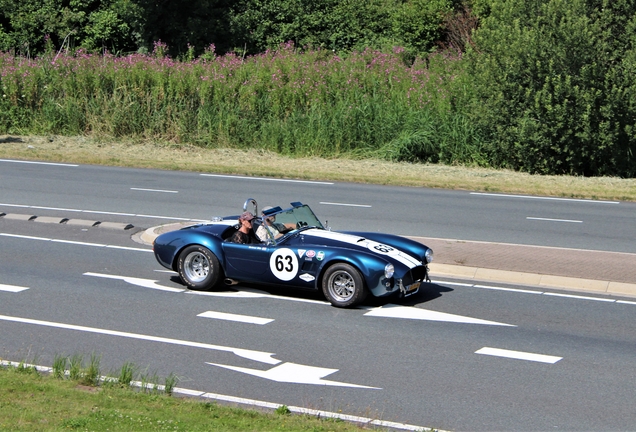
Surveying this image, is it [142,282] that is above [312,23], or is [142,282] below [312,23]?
below

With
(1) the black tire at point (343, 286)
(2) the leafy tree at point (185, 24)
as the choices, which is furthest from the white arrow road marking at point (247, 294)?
(2) the leafy tree at point (185, 24)

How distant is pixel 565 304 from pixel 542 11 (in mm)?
17881

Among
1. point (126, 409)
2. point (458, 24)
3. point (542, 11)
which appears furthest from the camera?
point (458, 24)

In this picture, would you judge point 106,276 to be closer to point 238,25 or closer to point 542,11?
point 542,11

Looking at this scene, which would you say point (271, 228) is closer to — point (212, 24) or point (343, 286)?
point (343, 286)

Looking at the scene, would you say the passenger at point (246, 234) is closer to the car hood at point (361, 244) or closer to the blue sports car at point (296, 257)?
the blue sports car at point (296, 257)

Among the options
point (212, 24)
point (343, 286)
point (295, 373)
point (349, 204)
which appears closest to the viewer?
point (295, 373)

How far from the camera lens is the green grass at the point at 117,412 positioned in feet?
21.3

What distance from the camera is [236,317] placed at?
1066 cm

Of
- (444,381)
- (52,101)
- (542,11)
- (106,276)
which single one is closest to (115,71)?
(52,101)

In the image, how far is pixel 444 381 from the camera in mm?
8312

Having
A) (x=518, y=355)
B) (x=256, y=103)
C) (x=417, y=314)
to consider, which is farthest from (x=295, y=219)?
(x=256, y=103)

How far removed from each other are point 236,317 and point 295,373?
2.24m

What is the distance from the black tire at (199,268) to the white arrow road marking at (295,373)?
3057 mm
